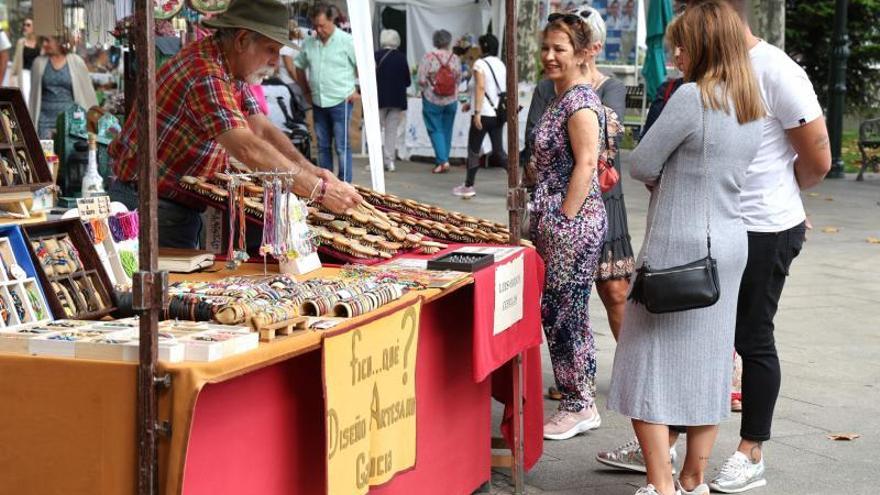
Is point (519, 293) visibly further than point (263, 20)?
Yes

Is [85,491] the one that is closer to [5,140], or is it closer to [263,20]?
[5,140]

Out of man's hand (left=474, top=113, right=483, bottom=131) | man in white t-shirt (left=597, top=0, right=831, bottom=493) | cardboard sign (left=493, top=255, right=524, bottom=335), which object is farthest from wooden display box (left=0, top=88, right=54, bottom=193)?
man's hand (left=474, top=113, right=483, bottom=131)

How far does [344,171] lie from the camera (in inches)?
466

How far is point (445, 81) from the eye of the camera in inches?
635

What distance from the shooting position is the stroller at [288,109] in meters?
13.5

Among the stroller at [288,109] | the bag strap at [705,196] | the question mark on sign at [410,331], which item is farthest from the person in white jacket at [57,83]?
the question mark on sign at [410,331]

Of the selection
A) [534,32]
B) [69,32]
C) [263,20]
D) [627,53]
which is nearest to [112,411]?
[263,20]

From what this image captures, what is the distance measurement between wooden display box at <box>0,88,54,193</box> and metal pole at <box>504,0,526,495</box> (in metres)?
1.67

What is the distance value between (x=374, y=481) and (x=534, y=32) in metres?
14.3

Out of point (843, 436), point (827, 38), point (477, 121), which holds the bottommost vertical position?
point (843, 436)

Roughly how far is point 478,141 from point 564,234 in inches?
344

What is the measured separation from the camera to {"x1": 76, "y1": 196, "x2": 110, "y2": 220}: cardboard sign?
3.69 meters

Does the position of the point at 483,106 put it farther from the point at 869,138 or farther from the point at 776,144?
the point at 776,144

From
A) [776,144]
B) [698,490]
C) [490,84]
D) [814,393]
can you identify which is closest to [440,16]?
[490,84]
